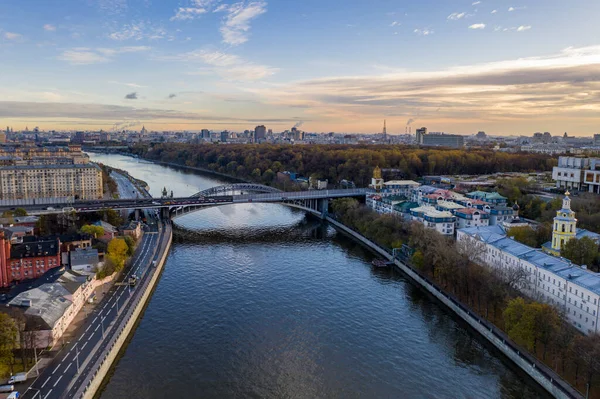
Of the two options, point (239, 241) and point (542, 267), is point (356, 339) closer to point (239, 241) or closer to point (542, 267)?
point (542, 267)

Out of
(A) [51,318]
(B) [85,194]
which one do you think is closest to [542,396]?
(A) [51,318]

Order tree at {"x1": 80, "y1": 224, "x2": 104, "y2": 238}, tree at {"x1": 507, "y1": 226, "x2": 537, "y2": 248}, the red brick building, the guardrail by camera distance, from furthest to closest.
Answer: tree at {"x1": 80, "y1": 224, "x2": 104, "y2": 238} → tree at {"x1": 507, "y1": 226, "x2": 537, "y2": 248} → the red brick building → the guardrail

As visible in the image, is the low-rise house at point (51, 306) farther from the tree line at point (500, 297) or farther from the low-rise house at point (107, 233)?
the tree line at point (500, 297)

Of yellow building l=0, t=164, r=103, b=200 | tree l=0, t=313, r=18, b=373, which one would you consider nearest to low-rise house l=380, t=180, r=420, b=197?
yellow building l=0, t=164, r=103, b=200

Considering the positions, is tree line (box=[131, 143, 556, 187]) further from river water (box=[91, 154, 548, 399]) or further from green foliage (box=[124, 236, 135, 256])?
green foliage (box=[124, 236, 135, 256])

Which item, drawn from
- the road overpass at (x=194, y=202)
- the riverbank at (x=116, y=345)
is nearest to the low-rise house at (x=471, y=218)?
the road overpass at (x=194, y=202)
